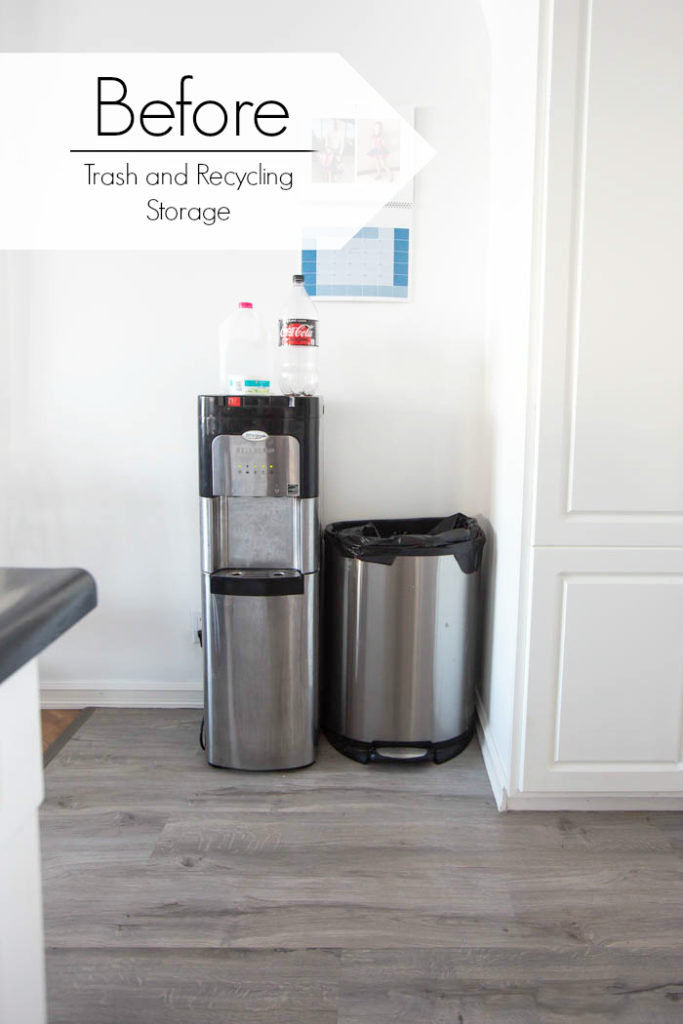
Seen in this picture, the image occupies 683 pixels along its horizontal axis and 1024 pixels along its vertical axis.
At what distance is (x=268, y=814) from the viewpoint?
1.94m

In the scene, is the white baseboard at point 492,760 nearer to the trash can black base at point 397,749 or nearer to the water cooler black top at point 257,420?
the trash can black base at point 397,749

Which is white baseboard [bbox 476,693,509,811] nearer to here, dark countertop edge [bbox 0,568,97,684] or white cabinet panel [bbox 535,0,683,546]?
white cabinet panel [bbox 535,0,683,546]

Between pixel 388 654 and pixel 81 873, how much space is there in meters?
0.98

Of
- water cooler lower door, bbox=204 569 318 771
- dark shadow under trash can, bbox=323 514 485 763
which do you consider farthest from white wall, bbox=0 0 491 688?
water cooler lower door, bbox=204 569 318 771

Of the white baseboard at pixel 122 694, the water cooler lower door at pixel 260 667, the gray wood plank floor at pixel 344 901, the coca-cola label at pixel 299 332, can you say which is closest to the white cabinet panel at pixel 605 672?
the gray wood plank floor at pixel 344 901

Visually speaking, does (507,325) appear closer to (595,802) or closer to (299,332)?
(299,332)

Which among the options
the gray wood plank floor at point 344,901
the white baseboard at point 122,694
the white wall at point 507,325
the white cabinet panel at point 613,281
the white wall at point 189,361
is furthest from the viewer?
the white baseboard at point 122,694

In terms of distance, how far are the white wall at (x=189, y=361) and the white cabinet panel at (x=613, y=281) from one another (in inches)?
27.2

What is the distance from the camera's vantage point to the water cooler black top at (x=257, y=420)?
1.98 meters

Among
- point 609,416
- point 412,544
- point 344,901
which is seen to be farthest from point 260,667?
point 609,416

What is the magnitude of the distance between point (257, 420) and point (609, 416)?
92cm

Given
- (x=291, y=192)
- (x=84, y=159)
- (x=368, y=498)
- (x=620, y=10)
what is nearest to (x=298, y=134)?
(x=291, y=192)

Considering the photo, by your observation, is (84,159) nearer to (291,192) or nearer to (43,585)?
(291,192)

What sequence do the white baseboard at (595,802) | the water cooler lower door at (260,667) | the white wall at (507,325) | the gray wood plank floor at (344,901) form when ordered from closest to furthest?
the gray wood plank floor at (344,901) → the white wall at (507,325) → the white baseboard at (595,802) → the water cooler lower door at (260,667)
